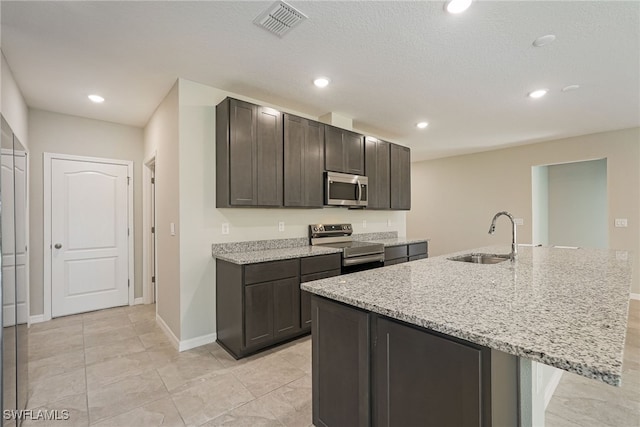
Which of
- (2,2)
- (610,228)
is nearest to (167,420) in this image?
(2,2)

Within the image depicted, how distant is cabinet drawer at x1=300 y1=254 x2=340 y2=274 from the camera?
298 cm

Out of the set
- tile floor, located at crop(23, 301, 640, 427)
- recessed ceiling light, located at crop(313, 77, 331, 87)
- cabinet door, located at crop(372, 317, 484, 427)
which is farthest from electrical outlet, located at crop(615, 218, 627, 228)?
cabinet door, located at crop(372, 317, 484, 427)

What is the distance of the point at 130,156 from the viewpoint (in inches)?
169

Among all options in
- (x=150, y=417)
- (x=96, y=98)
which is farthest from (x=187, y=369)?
(x=96, y=98)

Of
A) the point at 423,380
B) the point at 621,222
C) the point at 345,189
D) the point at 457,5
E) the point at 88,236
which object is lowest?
the point at 423,380

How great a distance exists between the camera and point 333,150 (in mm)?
3777

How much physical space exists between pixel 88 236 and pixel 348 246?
3.44 metres

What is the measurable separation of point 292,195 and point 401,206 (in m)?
2.27

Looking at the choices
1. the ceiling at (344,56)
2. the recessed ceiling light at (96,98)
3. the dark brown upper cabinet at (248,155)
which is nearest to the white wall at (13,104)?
the ceiling at (344,56)

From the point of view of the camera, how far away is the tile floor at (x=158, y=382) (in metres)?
1.92

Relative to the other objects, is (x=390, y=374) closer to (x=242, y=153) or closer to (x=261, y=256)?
(x=261, y=256)

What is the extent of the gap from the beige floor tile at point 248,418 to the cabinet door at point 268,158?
5.81ft

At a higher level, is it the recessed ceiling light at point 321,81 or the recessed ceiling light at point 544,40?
the recessed ceiling light at point 321,81

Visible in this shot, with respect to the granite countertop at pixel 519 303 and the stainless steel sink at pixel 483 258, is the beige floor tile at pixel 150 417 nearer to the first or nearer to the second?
the granite countertop at pixel 519 303
